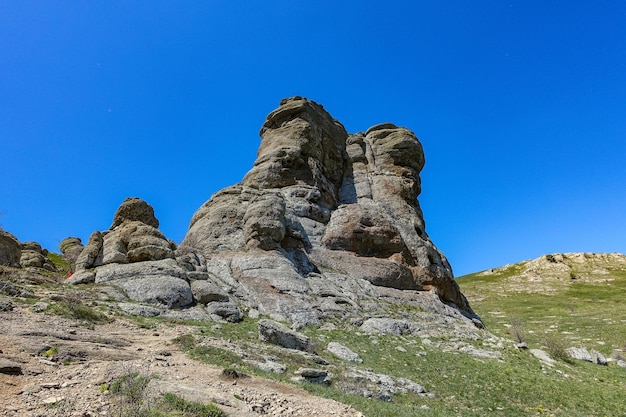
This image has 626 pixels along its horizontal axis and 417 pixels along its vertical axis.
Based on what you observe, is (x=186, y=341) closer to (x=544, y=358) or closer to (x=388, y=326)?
(x=388, y=326)

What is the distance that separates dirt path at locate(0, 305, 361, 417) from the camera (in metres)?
11.7

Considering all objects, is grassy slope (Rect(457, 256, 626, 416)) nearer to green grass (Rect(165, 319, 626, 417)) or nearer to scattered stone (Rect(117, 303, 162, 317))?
green grass (Rect(165, 319, 626, 417))

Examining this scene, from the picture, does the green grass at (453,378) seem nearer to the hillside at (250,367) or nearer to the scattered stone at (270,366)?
the hillside at (250,367)

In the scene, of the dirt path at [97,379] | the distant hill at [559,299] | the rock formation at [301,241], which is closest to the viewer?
the dirt path at [97,379]

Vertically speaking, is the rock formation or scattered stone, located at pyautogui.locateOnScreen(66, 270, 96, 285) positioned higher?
the rock formation

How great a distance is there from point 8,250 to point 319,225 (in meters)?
32.1

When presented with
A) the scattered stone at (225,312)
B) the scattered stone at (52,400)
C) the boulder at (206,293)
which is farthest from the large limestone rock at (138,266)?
the scattered stone at (52,400)

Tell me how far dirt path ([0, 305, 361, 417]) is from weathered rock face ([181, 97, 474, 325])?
1586 cm

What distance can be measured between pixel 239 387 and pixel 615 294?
436 feet

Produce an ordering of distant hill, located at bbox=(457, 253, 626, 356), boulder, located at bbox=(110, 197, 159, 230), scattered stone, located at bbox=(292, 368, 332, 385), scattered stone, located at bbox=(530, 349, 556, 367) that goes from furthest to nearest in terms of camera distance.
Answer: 1. distant hill, located at bbox=(457, 253, 626, 356)
2. boulder, located at bbox=(110, 197, 159, 230)
3. scattered stone, located at bbox=(530, 349, 556, 367)
4. scattered stone, located at bbox=(292, 368, 332, 385)

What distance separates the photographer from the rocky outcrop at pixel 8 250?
36.7m

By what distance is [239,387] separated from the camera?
14.8m

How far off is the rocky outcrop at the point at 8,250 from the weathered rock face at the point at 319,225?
15.8 m

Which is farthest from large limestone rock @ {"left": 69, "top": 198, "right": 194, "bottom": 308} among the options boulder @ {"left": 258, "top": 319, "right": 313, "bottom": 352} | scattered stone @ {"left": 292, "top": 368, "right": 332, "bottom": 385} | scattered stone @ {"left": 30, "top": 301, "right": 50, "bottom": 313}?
scattered stone @ {"left": 292, "top": 368, "right": 332, "bottom": 385}
